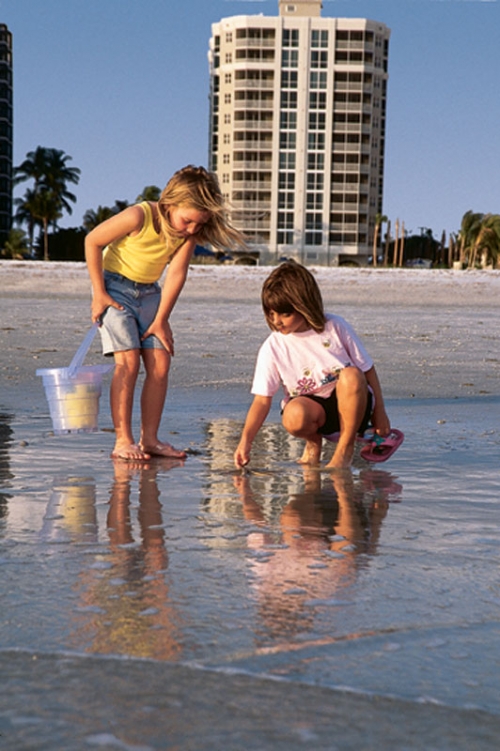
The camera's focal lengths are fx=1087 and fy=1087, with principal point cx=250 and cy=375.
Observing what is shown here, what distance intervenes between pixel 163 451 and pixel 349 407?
0.86 meters

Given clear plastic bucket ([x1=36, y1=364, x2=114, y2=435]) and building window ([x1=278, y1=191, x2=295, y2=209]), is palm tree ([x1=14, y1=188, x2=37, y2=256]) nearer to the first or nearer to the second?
building window ([x1=278, y1=191, x2=295, y2=209])

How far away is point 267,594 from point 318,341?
2.12 metres

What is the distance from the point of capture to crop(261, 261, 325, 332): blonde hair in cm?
410

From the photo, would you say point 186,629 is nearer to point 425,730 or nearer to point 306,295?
point 425,730

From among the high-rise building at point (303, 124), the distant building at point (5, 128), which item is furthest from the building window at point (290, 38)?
the distant building at point (5, 128)

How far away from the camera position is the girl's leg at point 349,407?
430 cm

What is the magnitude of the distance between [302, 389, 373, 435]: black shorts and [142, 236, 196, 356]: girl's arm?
0.72 m

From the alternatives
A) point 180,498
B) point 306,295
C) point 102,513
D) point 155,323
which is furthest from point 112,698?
point 155,323

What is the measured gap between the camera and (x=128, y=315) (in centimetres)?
470

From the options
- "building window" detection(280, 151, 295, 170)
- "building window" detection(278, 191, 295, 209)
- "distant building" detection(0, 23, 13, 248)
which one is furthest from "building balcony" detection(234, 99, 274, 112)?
"distant building" detection(0, 23, 13, 248)

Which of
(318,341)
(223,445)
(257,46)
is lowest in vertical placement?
(223,445)

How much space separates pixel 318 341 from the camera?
14.3 ft

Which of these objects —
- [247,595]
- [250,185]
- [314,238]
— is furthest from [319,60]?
[247,595]

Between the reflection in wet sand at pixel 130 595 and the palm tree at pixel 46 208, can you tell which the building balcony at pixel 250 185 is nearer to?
the palm tree at pixel 46 208
